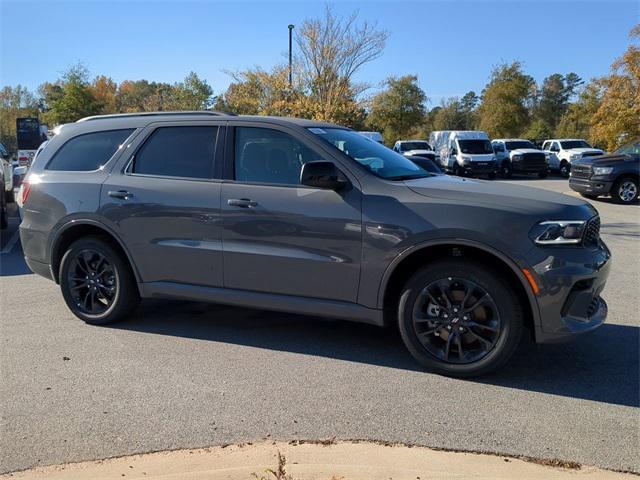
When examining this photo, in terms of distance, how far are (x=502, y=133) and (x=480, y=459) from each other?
159 feet

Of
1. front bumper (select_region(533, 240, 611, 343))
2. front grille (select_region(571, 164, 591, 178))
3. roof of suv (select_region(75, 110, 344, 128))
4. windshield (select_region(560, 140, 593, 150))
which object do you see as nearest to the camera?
front bumper (select_region(533, 240, 611, 343))

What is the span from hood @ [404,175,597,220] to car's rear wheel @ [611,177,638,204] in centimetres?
1337

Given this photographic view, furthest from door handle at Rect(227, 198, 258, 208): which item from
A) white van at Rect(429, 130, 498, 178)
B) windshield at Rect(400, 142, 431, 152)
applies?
windshield at Rect(400, 142, 431, 152)

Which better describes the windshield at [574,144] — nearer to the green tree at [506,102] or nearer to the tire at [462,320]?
the green tree at [506,102]

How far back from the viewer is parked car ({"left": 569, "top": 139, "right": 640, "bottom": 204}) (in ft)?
52.6

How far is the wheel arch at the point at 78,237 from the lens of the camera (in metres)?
5.20

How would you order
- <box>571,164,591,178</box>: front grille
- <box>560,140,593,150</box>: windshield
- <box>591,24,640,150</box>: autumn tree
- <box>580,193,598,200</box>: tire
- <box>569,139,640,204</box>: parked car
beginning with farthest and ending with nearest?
1. <box>560,140,593,150</box>: windshield
2. <box>591,24,640,150</box>: autumn tree
3. <box>580,193,598,200</box>: tire
4. <box>571,164,591,178</box>: front grille
5. <box>569,139,640,204</box>: parked car

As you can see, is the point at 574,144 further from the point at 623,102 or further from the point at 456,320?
the point at 456,320

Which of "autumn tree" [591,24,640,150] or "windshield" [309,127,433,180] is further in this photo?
"autumn tree" [591,24,640,150]

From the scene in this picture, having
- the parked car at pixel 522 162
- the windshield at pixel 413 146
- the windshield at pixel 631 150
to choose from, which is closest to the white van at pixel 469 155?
the parked car at pixel 522 162

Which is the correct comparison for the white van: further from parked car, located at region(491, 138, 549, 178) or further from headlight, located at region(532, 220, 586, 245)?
headlight, located at region(532, 220, 586, 245)

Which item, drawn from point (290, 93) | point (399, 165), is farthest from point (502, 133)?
point (399, 165)

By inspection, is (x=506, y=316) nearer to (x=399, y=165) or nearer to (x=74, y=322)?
(x=399, y=165)

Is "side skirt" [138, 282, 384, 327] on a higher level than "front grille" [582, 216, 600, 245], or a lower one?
lower
